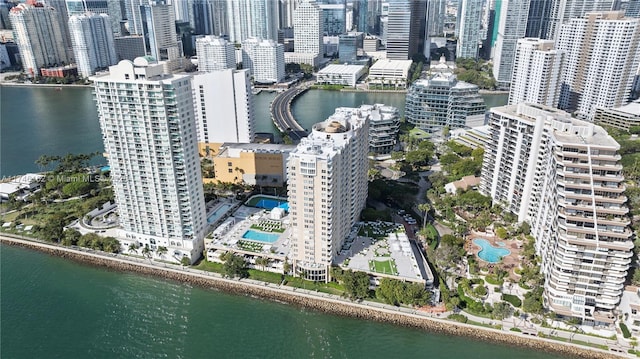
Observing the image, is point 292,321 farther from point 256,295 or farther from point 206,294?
point 206,294

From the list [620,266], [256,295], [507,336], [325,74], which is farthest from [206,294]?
[325,74]

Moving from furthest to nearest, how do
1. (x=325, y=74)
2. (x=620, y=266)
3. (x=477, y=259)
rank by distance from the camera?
1. (x=325, y=74)
2. (x=477, y=259)
3. (x=620, y=266)

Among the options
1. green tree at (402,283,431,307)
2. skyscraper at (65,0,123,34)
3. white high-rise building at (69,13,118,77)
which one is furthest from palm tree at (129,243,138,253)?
skyscraper at (65,0,123,34)

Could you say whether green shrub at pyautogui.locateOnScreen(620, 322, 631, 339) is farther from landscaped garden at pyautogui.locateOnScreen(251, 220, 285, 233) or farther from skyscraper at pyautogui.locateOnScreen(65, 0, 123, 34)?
skyscraper at pyautogui.locateOnScreen(65, 0, 123, 34)

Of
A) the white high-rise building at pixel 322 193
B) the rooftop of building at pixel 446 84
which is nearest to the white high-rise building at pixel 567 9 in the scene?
the rooftop of building at pixel 446 84

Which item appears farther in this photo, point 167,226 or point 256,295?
point 167,226
